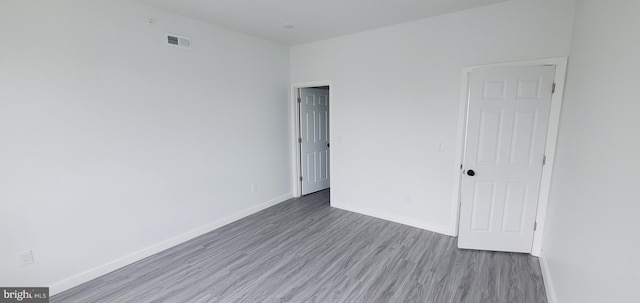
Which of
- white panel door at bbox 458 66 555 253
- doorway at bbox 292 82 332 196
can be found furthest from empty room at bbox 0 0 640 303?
doorway at bbox 292 82 332 196

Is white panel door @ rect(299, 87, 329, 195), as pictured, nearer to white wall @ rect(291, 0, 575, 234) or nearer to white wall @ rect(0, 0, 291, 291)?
white wall @ rect(291, 0, 575, 234)

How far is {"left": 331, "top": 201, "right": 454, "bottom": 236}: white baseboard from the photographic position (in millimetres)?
3361

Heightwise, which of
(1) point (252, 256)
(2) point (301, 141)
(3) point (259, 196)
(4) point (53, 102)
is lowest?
(1) point (252, 256)

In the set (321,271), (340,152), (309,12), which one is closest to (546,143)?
(340,152)

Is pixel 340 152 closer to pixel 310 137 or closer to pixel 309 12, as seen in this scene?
pixel 310 137

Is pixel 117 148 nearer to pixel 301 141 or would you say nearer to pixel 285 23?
pixel 285 23

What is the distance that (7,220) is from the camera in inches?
80.5

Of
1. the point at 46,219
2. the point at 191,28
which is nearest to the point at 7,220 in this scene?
the point at 46,219

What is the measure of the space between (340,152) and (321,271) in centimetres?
199

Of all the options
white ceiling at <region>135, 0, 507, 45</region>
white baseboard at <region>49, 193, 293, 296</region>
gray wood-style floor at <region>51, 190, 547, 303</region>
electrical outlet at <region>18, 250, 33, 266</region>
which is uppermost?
white ceiling at <region>135, 0, 507, 45</region>

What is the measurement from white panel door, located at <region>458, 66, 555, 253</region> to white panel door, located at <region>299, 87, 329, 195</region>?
2.66 m

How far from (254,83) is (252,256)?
242 cm

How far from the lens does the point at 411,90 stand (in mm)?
3348

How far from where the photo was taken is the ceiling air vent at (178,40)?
291cm
